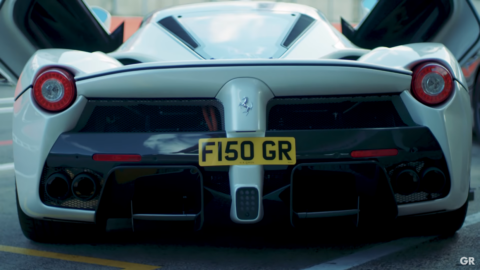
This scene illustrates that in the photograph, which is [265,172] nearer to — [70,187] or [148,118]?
[148,118]

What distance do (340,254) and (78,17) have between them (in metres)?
2.02

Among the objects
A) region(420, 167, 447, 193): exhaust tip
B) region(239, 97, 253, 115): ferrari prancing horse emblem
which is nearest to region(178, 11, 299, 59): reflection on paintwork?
region(239, 97, 253, 115): ferrari prancing horse emblem

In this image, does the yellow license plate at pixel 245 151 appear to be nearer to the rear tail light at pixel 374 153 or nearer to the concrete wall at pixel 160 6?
the rear tail light at pixel 374 153

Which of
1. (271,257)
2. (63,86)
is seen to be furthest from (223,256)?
(63,86)

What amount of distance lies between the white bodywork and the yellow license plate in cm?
3

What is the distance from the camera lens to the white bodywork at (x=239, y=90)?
2.86m

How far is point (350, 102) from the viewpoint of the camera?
10.0 feet

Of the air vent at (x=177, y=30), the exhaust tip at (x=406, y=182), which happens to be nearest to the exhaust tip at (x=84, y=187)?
the air vent at (x=177, y=30)

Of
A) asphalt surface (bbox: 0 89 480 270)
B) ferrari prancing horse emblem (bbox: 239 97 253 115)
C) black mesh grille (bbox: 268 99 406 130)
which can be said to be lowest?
asphalt surface (bbox: 0 89 480 270)

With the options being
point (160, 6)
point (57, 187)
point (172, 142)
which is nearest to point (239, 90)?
point (172, 142)

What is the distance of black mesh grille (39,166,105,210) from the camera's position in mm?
2938

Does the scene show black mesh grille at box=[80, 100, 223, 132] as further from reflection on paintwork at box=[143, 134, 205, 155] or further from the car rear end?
reflection on paintwork at box=[143, 134, 205, 155]

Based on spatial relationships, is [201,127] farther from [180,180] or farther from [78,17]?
[78,17]

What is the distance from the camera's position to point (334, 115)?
10.2 ft
